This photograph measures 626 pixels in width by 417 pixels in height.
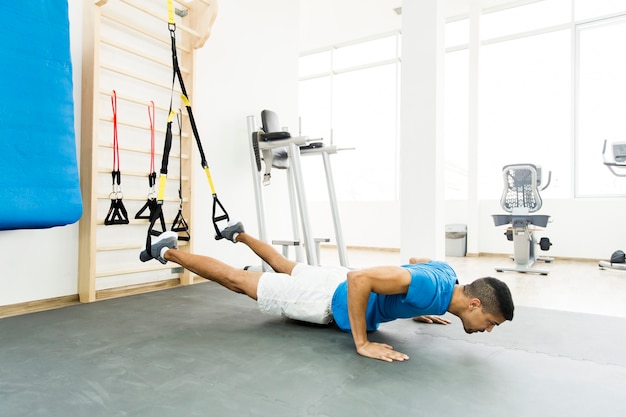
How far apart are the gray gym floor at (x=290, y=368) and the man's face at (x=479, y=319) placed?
19 cm

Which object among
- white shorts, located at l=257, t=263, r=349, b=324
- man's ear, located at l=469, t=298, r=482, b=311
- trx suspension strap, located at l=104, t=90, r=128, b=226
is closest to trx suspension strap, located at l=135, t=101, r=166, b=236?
trx suspension strap, located at l=104, t=90, r=128, b=226

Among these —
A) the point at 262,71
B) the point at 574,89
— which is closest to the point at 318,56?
the point at 262,71

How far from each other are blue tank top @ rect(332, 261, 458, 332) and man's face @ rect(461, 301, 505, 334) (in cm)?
11

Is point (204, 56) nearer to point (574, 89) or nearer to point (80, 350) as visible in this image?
point (80, 350)

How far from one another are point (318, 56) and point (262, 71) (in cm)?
424

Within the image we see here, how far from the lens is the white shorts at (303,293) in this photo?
2410 millimetres

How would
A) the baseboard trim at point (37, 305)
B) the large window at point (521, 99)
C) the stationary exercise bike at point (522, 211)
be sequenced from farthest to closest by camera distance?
the large window at point (521, 99) < the stationary exercise bike at point (522, 211) < the baseboard trim at point (37, 305)

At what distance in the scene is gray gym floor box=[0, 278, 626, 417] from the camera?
4.91ft

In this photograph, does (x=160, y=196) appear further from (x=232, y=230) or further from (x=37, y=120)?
(x=37, y=120)

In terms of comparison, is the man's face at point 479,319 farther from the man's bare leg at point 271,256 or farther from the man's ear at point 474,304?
the man's bare leg at point 271,256

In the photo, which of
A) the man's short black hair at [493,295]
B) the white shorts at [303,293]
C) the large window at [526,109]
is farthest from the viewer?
the large window at [526,109]

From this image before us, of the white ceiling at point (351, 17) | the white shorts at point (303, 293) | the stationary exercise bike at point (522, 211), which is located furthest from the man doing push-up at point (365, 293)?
the white ceiling at point (351, 17)

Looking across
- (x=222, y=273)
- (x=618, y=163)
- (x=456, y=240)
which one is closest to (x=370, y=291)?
(x=222, y=273)

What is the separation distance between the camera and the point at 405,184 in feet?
12.9
